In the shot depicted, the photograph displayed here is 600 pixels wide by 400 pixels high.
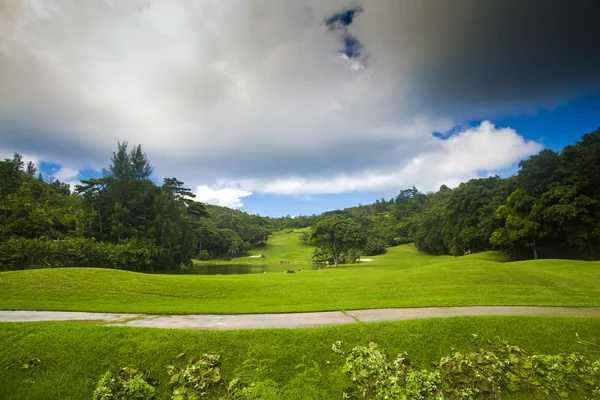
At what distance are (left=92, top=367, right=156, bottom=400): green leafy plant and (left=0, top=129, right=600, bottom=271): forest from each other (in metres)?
32.4

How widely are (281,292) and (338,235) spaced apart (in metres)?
30.2

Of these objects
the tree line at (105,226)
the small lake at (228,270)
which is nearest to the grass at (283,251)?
the small lake at (228,270)

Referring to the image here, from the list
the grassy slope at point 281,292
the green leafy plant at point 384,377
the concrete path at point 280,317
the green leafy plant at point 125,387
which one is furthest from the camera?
the grassy slope at point 281,292

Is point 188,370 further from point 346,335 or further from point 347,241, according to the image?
point 347,241

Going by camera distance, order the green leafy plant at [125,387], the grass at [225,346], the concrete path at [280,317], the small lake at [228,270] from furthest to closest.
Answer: the small lake at [228,270] → the concrete path at [280,317] → the grass at [225,346] → the green leafy plant at [125,387]

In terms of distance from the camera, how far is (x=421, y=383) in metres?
7.73

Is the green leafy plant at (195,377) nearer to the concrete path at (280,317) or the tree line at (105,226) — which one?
the concrete path at (280,317)

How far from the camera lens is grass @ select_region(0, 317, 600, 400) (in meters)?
7.79

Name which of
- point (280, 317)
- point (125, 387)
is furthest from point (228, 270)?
point (125, 387)

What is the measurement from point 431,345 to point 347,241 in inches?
1537

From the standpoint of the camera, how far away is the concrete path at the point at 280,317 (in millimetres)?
10477

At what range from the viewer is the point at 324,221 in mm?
48688

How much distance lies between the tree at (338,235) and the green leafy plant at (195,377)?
132 ft

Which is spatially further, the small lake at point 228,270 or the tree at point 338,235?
the small lake at point 228,270
